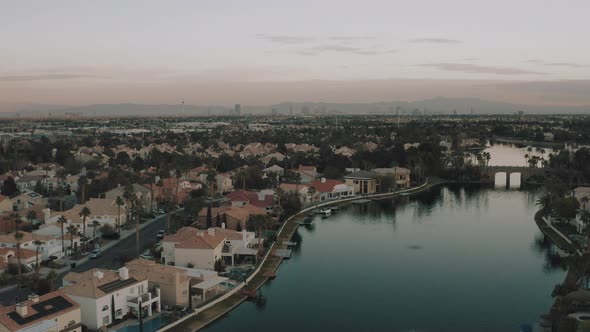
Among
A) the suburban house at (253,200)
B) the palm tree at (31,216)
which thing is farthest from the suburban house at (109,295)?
the suburban house at (253,200)

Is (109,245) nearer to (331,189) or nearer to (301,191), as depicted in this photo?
(301,191)

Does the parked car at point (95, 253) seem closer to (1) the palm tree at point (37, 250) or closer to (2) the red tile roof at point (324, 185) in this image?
(1) the palm tree at point (37, 250)

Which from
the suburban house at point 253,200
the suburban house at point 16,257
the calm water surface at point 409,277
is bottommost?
the calm water surface at point 409,277

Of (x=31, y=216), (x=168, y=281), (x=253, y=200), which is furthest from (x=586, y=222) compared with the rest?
(x=31, y=216)

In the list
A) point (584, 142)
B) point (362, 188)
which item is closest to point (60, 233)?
point (362, 188)

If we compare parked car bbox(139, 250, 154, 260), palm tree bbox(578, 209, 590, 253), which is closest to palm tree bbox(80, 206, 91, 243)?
parked car bbox(139, 250, 154, 260)

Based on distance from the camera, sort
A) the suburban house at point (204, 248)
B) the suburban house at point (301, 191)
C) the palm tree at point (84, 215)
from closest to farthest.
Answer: the suburban house at point (204, 248) < the palm tree at point (84, 215) < the suburban house at point (301, 191)
